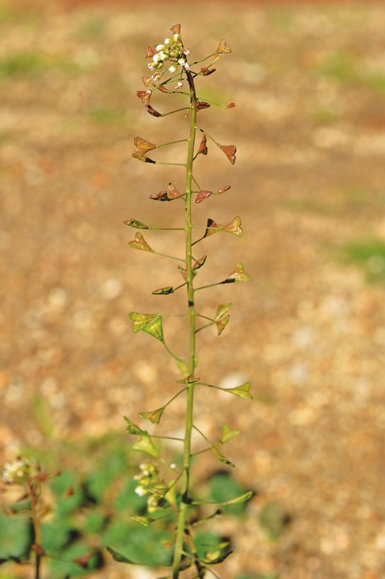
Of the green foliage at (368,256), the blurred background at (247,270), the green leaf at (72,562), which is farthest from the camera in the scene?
the green foliage at (368,256)

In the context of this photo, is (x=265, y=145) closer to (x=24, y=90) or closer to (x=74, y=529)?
(x=24, y=90)

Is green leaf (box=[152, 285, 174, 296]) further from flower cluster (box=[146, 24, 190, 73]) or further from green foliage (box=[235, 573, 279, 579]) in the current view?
green foliage (box=[235, 573, 279, 579])

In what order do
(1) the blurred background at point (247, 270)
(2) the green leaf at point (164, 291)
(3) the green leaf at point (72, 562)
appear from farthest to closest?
(1) the blurred background at point (247, 270) → (3) the green leaf at point (72, 562) → (2) the green leaf at point (164, 291)

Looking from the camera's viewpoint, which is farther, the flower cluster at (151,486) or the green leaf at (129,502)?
the green leaf at (129,502)

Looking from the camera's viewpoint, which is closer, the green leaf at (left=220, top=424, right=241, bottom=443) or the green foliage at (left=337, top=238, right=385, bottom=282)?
the green leaf at (left=220, top=424, right=241, bottom=443)

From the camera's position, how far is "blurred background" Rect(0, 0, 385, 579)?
11.0ft

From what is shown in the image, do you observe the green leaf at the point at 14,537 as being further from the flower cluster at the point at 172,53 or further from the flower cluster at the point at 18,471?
the flower cluster at the point at 172,53

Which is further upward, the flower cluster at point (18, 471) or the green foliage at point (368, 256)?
the green foliage at point (368, 256)

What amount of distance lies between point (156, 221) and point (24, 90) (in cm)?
297

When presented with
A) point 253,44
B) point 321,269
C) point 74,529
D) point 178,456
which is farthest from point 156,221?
point 253,44

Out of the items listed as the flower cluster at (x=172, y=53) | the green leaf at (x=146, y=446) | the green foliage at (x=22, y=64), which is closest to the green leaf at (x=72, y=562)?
the green leaf at (x=146, y=446)

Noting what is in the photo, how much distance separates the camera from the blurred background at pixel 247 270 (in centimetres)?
334

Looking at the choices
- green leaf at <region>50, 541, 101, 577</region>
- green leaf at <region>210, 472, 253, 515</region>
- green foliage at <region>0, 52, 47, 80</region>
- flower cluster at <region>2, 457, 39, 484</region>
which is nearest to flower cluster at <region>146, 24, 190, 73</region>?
flower cluster at <region>2, 457, 39, 484</region>

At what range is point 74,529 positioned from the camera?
9.43 ft
